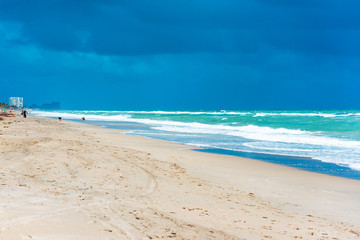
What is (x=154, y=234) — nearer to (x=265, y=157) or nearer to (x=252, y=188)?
(x=252, y=188)

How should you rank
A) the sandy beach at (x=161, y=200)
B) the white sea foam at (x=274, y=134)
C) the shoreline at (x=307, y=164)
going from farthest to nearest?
the white sea foam at (x=274, y=134) < the shoreline at (x=307, y=164) < the sandy beach at (x=161, y=200)

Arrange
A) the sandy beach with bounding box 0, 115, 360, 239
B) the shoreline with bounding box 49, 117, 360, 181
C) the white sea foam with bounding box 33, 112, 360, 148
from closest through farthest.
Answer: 1. the sandy beach with bounding box 0, 115, 360, 239
2. the shoreline with bounding box 49, 117, 360, 181
3. the white sea foam with bounding box 33, 112, 360, 148

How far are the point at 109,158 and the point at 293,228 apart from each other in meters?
7.55

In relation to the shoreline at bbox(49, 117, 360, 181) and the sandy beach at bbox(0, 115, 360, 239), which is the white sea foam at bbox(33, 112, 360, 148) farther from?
the sandy beach at bbox(0, 115, 360, 239)

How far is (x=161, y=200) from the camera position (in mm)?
6516

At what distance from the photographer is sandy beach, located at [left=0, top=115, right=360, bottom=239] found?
4711 mm

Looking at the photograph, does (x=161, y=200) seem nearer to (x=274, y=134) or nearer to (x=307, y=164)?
(x=307, y=164)

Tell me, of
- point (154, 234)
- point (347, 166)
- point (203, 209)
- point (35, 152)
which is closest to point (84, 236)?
point (154, 234)

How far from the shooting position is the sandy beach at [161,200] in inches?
185

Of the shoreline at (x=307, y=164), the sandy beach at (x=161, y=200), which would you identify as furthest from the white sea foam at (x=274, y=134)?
the sandy beach at (x=161, y=200)

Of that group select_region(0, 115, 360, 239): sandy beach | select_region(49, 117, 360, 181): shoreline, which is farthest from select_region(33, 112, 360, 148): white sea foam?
select_region(0, 115, 360, 239): sandy beach

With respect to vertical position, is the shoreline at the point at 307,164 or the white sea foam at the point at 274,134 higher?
the white sea foam at the point at 274,134

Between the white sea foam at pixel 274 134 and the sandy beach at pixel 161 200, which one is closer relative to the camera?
the sandy beach at pixel 161 200

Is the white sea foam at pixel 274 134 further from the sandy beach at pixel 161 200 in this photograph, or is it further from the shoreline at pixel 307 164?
the sandy beach at pixel 161 200
